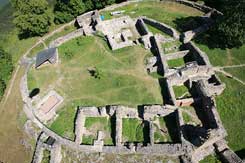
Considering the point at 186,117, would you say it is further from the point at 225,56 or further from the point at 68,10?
the point at 68,10

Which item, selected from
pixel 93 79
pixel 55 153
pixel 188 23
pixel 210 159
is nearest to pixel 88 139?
pixel 55 153

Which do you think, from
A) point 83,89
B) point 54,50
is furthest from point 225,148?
point 54,50

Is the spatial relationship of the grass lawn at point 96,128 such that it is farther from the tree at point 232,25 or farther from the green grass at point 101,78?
the tree at point 232,25

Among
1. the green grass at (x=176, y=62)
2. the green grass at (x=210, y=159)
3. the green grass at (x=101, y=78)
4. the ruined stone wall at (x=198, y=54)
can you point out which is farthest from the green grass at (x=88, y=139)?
the ruined stone wall at (x=198, y=54)

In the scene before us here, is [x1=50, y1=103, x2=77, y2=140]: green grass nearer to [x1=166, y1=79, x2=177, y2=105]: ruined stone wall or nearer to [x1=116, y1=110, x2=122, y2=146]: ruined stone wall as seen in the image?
[x1=116, y1=110, x2=122, y2=146]: ruined stone wall

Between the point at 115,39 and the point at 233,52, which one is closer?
the point at 233,52

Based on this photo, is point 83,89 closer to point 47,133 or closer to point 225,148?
point 47,133
